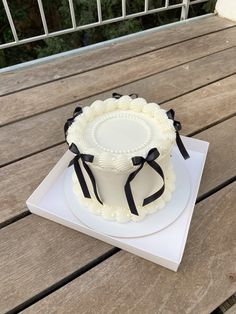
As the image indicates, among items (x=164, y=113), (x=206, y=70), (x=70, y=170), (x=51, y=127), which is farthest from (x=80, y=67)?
(x=164, y=113)

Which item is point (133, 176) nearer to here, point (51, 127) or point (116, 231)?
point (116, 231)

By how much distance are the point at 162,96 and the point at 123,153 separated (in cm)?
61

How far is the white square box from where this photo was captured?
678mm

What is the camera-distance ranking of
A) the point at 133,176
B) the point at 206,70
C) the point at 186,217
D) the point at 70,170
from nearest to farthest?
the point at 133,176 < the point at 186,217 < the point at 70,170 < the point at 206,70

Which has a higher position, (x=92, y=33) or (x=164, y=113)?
(x=164, y=113)

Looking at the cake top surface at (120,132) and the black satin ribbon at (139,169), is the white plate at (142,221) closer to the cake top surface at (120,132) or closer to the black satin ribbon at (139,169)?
the black satin ribbon at (139,169)

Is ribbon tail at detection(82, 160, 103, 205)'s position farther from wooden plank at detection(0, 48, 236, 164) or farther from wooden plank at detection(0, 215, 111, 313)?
wooden plank at detection(0, 48, 236, 164)

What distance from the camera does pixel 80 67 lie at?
136 cm

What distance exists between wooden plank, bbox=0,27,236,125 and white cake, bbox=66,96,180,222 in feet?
1.60

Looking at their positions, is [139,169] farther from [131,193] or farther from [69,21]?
[69,21]

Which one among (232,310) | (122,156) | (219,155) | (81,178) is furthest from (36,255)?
(219,155)

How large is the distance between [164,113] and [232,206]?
0.32 m

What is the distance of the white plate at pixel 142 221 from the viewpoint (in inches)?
28.1

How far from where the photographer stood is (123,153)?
629 millimetres
